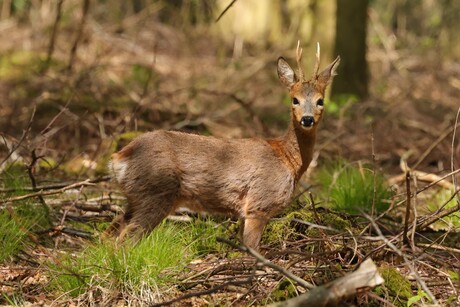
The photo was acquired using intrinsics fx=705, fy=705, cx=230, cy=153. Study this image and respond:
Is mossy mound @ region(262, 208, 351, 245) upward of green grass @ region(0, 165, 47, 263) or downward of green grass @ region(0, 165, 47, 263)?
upward

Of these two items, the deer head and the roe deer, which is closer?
the roe deer

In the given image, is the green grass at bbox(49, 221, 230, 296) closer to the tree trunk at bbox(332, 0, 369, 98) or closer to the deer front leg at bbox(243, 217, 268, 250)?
the deer front leg at bbox(243, 217, 268, 250)

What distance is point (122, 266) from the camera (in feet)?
13.7

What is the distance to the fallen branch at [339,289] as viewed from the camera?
341cm

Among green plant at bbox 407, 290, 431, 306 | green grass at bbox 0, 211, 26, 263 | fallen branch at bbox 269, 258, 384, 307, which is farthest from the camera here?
green grass at bbox 0, 211, 26, 263

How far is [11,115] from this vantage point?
8.68 meters

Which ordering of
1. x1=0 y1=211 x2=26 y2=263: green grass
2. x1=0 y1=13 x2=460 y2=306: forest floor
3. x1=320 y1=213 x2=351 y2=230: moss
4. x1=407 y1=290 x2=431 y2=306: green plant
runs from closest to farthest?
x1=407 y1=290 x2=431 y2=306: green plant
x1=0 y1=13 x2=460 y2=306: forest floor
x1=0 y1=211 x2=26 y2=263: green grass
x1=320 y1=213 x2=351 y2=230: moss

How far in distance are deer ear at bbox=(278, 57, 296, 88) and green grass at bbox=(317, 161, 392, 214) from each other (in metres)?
1.05

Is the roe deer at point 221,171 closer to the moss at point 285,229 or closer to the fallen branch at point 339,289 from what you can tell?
the moss at point 285,229

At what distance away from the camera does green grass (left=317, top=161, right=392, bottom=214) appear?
5.94m

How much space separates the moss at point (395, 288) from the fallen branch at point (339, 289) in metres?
0.51

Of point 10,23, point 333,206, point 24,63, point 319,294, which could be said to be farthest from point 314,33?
point 319,294

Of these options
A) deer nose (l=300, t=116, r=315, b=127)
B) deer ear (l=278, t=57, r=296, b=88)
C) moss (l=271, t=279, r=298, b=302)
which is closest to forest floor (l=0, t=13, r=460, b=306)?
moss (l=271, t=279, r=298, b=302)

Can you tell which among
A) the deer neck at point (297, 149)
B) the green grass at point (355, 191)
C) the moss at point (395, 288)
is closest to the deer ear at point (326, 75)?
the deer neck at point (297, 149)
